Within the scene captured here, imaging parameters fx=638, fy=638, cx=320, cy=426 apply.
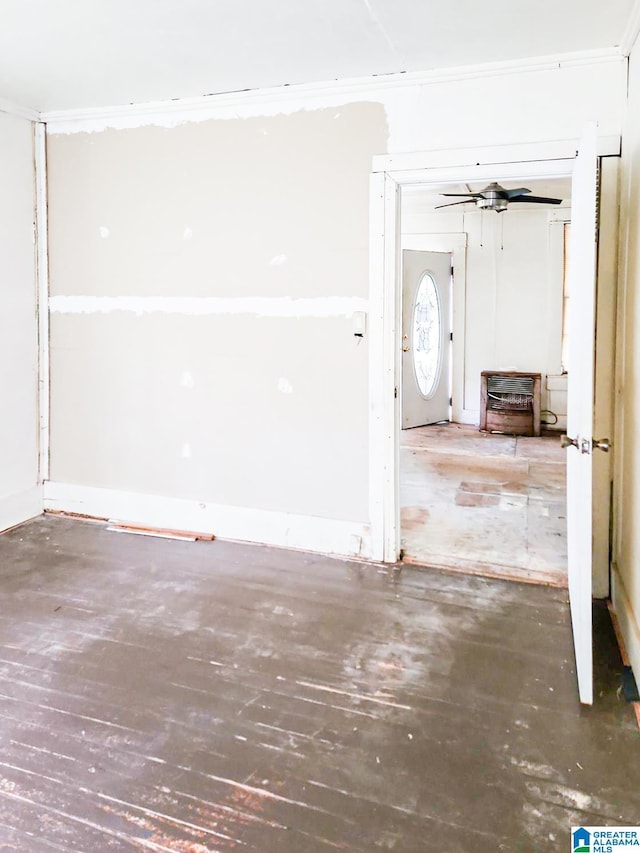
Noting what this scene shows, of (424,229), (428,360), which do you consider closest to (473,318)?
(428,360)

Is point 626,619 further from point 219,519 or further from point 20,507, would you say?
point 20,507

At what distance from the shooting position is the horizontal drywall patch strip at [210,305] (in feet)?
11.3

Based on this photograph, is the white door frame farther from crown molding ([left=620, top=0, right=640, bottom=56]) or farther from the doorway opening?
the doorway opening

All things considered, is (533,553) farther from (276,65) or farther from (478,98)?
(276,65)

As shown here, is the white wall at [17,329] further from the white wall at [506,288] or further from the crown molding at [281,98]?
the white wall at [506,288]

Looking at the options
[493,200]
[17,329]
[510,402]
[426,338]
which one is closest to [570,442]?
[17,329]

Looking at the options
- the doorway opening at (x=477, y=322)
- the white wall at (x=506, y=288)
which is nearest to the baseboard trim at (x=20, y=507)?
the doorway opening at (x=477, y=322)

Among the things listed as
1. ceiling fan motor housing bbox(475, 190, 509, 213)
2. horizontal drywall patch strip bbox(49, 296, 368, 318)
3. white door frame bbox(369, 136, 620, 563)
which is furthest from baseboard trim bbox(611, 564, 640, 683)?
ceiling fan motor housing bbox(475, 190, 509, 213)

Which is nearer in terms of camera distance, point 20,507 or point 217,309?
point 217,309

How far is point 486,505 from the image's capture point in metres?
4.54

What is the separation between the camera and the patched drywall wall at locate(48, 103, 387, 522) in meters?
3.42

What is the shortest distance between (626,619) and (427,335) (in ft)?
17.7

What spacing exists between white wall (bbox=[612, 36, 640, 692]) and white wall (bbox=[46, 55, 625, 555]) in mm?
358

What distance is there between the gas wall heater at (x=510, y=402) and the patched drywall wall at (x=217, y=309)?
4269mm
